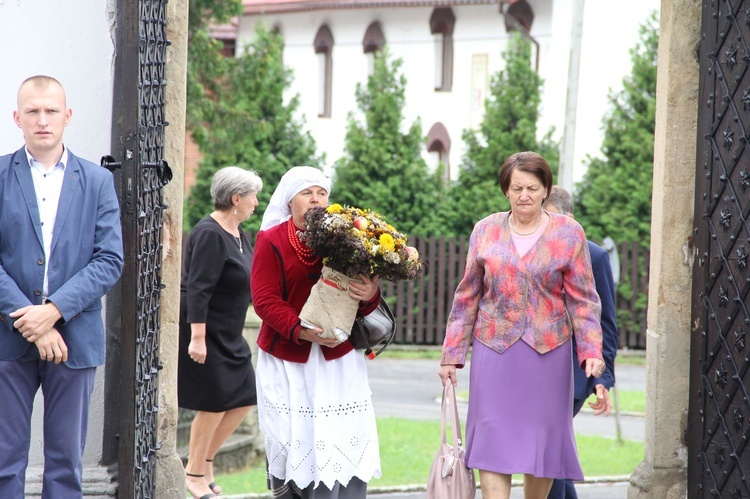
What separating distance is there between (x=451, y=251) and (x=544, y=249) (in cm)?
1536

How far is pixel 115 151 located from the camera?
5.91 m

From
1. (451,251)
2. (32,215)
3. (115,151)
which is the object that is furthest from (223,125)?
(32,215)

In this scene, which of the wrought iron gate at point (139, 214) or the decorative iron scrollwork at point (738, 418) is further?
the decorative iron scrollwork at point (738, 418)

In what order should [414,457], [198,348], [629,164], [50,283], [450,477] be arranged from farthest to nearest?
1. [629,164]
2. [414,457]
3. [198,348]
4. [450,477]
5. [50,283]

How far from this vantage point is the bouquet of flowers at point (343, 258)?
17.0ft

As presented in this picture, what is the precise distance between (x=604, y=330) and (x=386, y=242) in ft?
5.77

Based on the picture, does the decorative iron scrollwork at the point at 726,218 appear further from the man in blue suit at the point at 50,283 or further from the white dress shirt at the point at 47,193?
the white dress shirt at the point at 47,193

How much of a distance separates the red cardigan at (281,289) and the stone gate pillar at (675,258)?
6.05 ft

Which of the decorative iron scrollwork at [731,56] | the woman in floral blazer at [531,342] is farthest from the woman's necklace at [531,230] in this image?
the decorative iron scrollwork at [731,56]

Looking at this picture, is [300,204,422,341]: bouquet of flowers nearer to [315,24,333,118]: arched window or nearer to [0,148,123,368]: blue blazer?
[0,148,123,368]: blue blazer

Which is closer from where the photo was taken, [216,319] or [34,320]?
[34,320]


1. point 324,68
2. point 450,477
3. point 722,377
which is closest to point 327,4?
point 324,68

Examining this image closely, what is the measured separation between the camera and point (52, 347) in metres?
4.80

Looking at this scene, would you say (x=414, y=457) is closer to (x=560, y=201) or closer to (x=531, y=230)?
(x=560, y=201)
